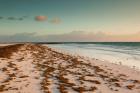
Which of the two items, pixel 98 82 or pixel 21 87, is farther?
pixel 98 82

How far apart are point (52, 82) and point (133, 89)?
493cm

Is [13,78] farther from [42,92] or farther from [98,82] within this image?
[98,82]

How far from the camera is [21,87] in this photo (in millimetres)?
11758

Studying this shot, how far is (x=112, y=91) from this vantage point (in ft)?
37.6

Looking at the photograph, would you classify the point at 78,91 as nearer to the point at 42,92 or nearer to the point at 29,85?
the point at 42,92

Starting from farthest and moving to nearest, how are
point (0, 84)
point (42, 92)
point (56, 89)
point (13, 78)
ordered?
point (13, 78) < point (0, 84) < point (56, 89) < point (42, 92)

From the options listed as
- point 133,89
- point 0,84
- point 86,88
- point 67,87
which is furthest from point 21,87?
point 133,89

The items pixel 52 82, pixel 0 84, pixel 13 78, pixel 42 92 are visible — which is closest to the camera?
pixel 42 92

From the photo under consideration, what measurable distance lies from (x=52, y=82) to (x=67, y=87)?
157 centimetres

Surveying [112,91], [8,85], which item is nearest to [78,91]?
[112,91]

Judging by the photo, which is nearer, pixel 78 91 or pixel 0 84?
pixel 78 91

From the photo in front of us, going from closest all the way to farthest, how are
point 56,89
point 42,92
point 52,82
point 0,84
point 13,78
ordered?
point 42,92, point 56,89, point 0,84, point 52,82, point 13,78

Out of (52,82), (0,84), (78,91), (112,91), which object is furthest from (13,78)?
(112,91)

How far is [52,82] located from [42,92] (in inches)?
97.1
